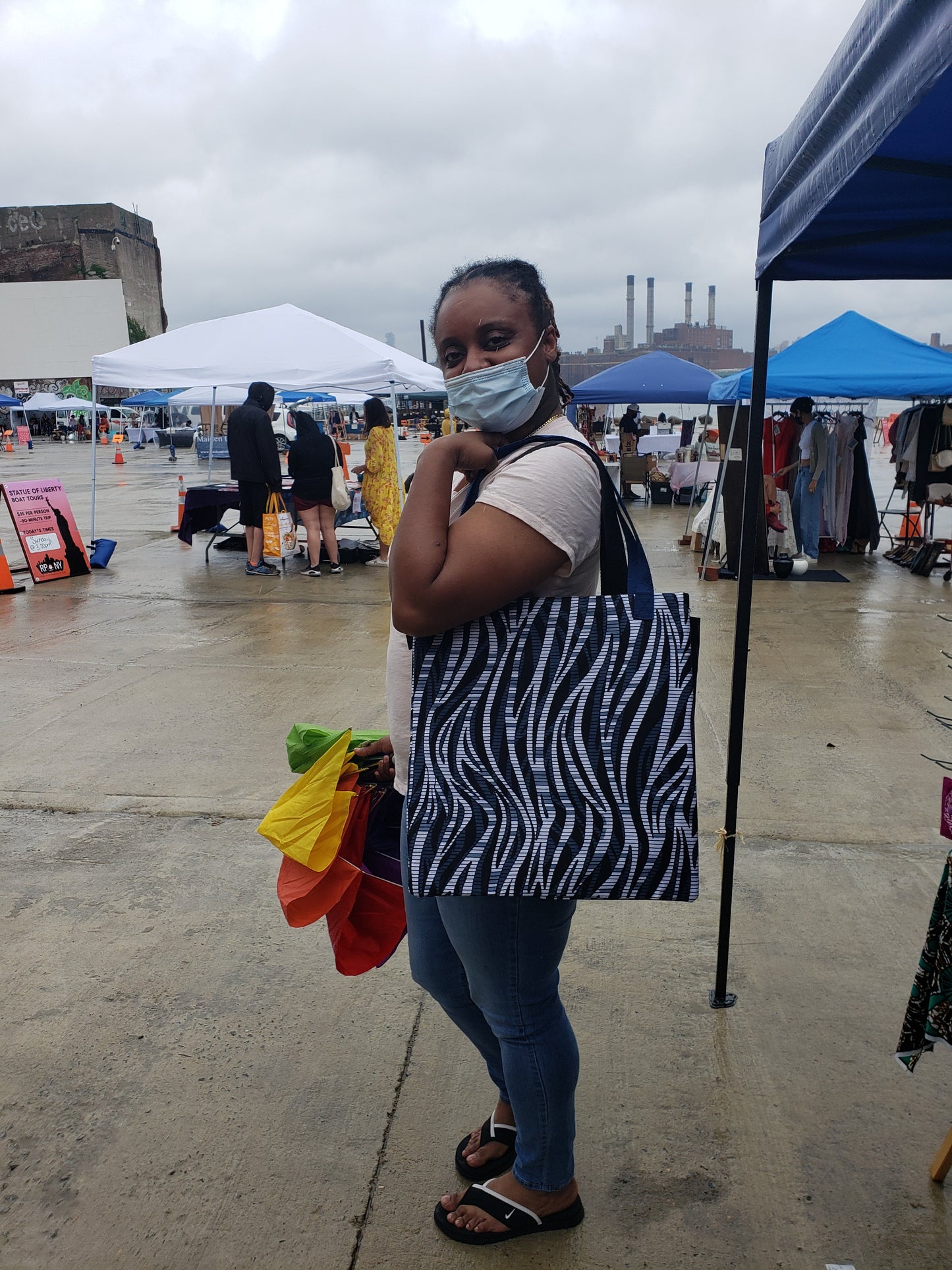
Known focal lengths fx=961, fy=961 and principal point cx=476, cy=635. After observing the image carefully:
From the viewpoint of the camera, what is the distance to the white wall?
224ft

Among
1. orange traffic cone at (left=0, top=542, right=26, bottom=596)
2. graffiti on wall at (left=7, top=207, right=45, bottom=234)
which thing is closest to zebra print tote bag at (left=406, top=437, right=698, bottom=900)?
orange traffic cone at (left=0, top=542, right=26, bottom=596)

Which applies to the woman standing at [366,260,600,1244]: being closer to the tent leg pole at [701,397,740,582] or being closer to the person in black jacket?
the person in black jacket

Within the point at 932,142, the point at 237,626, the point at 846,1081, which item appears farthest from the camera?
the point at 237,626

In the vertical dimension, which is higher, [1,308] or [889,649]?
[1,308]

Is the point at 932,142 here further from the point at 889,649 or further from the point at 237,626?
the point at 237,626

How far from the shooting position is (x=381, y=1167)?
6.85 ft

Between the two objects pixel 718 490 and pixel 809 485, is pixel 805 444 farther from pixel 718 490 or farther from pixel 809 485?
pixel 718 490

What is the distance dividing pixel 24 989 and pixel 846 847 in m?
2.81

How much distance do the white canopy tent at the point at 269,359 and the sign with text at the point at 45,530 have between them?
3.80 feet

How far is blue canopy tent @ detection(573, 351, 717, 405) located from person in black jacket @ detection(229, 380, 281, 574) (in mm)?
8821

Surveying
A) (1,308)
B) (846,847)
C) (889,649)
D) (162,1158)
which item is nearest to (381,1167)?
(162,1158)

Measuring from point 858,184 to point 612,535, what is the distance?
114cm

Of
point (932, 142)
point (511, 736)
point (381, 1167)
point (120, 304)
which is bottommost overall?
point (381, 1167)

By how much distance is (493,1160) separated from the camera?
6.62 feet
